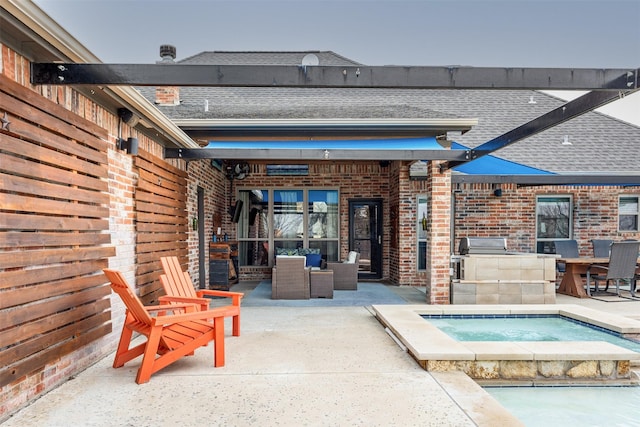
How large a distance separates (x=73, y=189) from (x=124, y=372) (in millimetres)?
1639

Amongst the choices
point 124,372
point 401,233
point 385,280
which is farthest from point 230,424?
point 385,280

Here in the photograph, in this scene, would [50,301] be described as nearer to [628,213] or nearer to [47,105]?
[47,105]

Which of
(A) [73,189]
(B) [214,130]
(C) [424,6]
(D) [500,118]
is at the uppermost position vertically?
(C) [424,6]

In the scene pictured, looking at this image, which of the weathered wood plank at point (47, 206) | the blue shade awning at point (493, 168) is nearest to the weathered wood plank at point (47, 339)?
the weathered wood plank at point (47, 206)

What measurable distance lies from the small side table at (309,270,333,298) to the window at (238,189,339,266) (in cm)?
287

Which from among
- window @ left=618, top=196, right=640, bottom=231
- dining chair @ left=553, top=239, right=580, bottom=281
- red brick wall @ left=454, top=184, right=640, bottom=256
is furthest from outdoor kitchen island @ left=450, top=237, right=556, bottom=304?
window @ left=618, top=196, right=640, bottom=231

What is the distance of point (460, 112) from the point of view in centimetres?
1014

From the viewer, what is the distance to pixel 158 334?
3.25 m

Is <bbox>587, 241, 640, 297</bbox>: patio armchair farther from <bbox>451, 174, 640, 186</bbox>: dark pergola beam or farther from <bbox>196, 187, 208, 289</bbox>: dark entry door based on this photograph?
<bbox>196, 187, 208, 289</bbox>: dark entry door

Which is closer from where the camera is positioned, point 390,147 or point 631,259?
point 390,147

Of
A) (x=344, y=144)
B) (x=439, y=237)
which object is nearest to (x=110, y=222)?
(x=344, y=144)

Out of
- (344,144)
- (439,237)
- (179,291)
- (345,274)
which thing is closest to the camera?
(179,291)

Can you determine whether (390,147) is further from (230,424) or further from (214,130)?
(230,424)

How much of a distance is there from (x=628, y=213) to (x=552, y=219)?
73.1 inches
